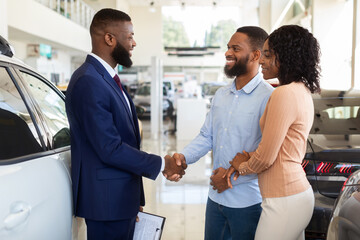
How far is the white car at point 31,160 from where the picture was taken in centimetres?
149

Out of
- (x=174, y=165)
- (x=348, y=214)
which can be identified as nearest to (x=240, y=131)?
(x=174, y=165)

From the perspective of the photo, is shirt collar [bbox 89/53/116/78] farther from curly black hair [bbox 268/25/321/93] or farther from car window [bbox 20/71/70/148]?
curly black hair [bbox 268/25/321/93]

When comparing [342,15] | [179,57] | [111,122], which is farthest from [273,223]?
[179,57]

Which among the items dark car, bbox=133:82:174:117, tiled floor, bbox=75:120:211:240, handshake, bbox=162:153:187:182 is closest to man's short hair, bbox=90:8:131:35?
handshake, bbox=162:153:187:182

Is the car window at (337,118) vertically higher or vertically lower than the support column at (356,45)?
lower

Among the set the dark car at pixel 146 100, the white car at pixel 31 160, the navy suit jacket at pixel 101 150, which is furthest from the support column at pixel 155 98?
the navy suit jacket at pixel 101 150

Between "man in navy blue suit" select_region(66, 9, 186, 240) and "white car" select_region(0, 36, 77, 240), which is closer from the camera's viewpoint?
"white car" select_region(0, 36, 77, 240)

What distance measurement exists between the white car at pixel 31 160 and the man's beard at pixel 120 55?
1.65ft

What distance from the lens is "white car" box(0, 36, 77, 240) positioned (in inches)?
58.6

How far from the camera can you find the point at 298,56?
1.79 metres

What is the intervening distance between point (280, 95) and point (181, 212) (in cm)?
337

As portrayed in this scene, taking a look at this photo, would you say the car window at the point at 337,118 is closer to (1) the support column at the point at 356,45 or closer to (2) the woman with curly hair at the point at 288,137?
(2) the woman with curly hair at the point at 288,137

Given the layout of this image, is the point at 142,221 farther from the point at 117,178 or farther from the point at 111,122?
the point at 111,122

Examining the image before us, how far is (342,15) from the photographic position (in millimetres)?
11250
